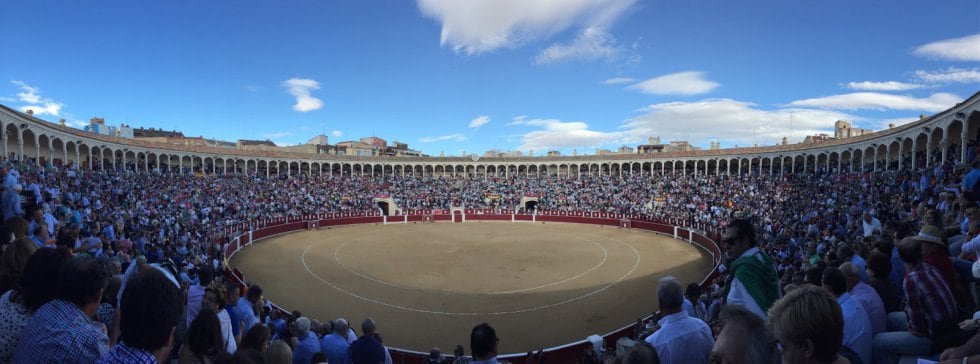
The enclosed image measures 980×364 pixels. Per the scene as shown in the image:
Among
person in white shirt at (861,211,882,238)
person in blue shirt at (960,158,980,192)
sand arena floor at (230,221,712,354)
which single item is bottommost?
sand arena floor at (230,221,712,354)

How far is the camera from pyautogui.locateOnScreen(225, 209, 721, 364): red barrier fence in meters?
9.51

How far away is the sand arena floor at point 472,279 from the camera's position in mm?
12852

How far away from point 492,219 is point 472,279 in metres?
24.7

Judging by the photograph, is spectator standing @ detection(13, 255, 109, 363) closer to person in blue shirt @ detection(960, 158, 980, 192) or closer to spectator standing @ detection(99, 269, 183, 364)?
spectator standing @ detection(99, 269, 183, 364)

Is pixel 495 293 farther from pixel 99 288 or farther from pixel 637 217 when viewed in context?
pixel 637 217

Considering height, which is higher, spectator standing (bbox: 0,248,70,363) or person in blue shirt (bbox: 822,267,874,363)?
spectator standing (bbox: 0,248,70,363)

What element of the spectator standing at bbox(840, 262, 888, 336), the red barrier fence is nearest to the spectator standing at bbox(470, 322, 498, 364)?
the spectator standing at bbox(840, 262, 888, 336)

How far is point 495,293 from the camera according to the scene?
53.8 ft

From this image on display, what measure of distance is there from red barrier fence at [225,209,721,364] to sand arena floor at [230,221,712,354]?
90cm

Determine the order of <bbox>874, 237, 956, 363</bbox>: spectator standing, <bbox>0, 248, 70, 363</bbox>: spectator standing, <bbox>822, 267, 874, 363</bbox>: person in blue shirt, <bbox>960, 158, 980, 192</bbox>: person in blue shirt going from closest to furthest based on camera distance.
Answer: <bbox>0, 248, 70, 363</bbox>: spectator standing → <bbox>874, 237, 956, 363</bbox>: spectator standing → <bbox>822, 267, 874, 363</bbox>: person in blue shirt → <bbox>960, 158, 980, 192</bbox>: person in blue shirt

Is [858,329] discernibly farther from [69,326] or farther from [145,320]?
[69,326]

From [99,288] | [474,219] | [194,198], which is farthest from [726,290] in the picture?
[474,219]

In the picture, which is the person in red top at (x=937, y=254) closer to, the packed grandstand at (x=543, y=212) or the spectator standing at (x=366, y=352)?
the packed grandstand at (x=543, y=212)

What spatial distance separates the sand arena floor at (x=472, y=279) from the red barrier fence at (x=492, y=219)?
2.97ft
